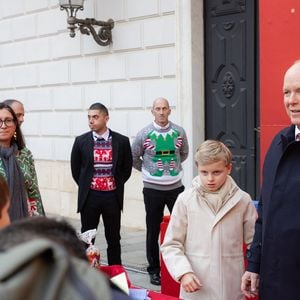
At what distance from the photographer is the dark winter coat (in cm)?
274

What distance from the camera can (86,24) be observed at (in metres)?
9.32

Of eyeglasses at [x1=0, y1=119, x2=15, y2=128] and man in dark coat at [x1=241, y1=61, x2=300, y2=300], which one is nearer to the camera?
man in dark coat at [x1=241, y1=61, x2=300, y2=300]

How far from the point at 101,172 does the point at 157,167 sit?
1.86ft

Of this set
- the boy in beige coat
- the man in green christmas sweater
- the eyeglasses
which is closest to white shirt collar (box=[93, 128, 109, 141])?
the man in green christmas sweater

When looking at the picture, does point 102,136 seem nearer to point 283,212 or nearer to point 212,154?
point 212,154

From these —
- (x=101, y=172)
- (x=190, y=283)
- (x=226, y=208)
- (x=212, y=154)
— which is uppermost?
(x=212, y=154)

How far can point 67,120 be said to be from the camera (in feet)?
34.4

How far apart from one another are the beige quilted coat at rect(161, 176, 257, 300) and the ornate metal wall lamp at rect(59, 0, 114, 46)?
6208mm

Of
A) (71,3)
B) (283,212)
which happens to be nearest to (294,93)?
(283,212)

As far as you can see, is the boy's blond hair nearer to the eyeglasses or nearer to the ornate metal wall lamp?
the eyeglasses

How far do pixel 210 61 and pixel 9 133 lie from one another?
4.37 metres

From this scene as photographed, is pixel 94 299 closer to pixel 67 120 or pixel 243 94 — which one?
pixel 243 94

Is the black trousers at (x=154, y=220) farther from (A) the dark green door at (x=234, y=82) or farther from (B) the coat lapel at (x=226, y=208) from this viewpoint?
(B) the coat lapel at (x=226, y=208)

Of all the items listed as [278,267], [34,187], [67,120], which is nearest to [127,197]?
[67,120]
